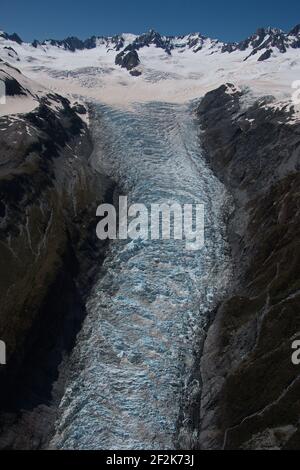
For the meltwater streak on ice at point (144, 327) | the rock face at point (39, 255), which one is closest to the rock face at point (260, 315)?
the meltwater streak on ice at point (144, 327)

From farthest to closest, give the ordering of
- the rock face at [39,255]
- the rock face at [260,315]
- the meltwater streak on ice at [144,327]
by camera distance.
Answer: the rock face at [39,255] < the meltwater streak on ice at [144,327] < the rock face at [260,315]

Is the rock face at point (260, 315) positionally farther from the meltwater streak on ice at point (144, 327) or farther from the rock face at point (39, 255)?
the rock face at point (39, 255)

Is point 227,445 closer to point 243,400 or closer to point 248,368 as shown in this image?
point 243,400

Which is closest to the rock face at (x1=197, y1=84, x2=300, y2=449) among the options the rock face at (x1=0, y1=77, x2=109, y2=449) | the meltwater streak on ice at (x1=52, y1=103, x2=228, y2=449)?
the meltwater streak on ice at (x1=52, y1=103, x2=228, y2=449)

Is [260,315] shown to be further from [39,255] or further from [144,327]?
[39,255]

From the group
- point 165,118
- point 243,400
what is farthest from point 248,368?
point 165,118

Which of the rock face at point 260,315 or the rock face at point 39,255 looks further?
the rock face at point 39,255
